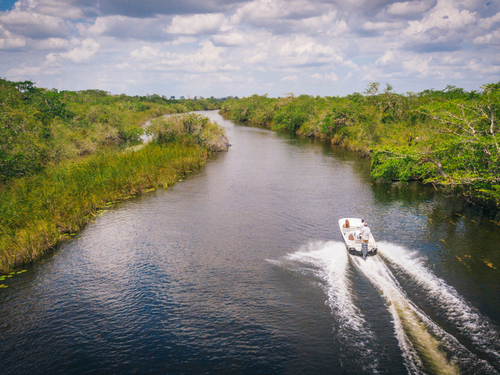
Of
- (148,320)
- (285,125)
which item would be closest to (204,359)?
(148,320)

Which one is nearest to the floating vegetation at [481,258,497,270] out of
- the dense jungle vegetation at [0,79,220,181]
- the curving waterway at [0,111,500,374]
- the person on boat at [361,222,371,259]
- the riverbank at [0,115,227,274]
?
the curving waterway at [0,111,500,374]

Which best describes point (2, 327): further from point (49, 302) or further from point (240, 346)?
point (240, 346)

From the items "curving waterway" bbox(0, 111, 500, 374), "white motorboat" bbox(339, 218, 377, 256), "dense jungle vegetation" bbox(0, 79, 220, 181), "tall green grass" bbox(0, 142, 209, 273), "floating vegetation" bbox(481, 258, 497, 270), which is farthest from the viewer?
"dense jungle vegetation" bbox(0, 79, 220, 181)

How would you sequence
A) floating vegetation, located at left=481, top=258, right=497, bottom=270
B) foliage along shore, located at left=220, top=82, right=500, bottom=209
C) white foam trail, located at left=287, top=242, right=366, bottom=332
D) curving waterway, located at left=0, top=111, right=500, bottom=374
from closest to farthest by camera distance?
curving waterway, located at left=0, top=111, right=500, bottom=374
white foam trail, located at left=287, top=242, right=366, bottom=332
floating vegetation, located at left=481, top=258, right=497, bottom=270
foliage along shore, located at left=220, top=82, right=500, bottom=209

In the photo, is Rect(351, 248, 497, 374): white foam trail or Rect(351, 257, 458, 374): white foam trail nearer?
Rect(351, 248, 497, 374): white foam trail

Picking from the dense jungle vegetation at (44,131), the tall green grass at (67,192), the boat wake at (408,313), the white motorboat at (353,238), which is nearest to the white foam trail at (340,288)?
the boat wake at (408,313)

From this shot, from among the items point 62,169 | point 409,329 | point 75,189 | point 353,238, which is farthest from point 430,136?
point 62,169

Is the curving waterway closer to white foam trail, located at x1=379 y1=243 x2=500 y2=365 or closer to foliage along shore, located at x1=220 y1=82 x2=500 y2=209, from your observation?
white foam trail, located at x1=379 y1=243 x2=500 y2=365

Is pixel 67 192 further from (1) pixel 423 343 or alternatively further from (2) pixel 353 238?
(1) pixel 423 343
